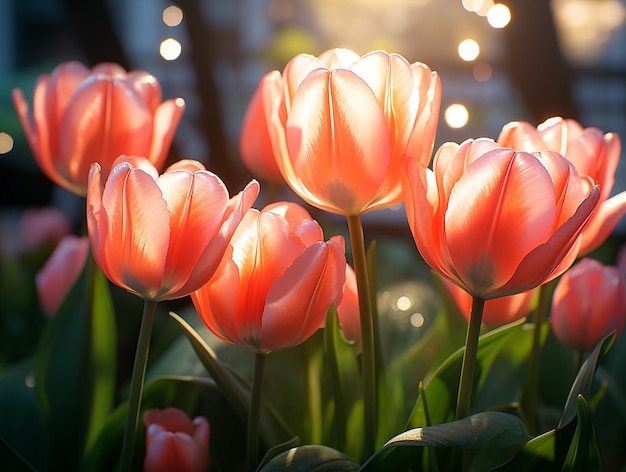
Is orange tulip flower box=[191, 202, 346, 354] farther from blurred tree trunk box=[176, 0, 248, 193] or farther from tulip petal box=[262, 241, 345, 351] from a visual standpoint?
blurred tree trunk box=[176, 0, 248, 193]

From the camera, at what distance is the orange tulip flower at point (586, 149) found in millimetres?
423

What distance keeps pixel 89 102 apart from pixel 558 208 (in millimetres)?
319

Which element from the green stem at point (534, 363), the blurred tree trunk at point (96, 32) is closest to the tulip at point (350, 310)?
the green stem at point (534, 363)

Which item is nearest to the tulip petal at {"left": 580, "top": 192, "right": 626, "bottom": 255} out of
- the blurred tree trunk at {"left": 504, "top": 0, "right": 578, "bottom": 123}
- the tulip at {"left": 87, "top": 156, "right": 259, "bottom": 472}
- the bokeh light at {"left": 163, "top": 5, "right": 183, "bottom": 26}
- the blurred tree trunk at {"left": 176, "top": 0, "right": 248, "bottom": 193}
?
the tulip at {"left": 87, "top": 156, "right": 259, "bottom": 472}

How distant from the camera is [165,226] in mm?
358

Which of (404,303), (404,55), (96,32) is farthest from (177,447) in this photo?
(404,55)

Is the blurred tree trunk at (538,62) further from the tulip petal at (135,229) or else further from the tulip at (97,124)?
the tulip petal at (135,229)

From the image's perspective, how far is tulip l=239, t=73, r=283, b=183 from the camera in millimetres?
643

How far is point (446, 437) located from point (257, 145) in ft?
1.24

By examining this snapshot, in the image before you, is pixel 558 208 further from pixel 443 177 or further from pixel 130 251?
pixel 130 251

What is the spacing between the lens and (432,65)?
5.59 ft

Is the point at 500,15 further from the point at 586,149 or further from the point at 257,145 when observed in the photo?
the point at 586,149

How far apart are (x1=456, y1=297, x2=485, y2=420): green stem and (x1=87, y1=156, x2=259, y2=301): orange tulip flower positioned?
0.12 m

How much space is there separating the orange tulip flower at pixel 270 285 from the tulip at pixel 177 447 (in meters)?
0.08
